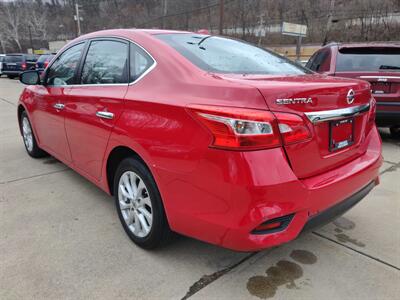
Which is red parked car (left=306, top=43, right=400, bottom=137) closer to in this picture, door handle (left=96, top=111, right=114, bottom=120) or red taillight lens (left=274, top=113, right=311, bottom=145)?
red taillight lens (left=274, top=113, right=311, bottom=145)

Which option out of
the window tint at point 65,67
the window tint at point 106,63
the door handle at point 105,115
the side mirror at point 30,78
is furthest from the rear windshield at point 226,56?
the side mirror at point 30,78

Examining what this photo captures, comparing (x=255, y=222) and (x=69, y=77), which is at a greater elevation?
(x=69, y=77)

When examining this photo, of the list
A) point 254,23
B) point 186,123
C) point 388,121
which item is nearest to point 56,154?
point 186,123

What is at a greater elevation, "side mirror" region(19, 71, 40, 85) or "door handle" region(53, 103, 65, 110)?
"side mirror" region(19, 71, 40, 85)

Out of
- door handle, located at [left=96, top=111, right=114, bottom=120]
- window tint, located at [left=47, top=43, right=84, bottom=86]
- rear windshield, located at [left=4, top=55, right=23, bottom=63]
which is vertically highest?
window tint, located at [left=47, top=43, right=84, bottom=86]

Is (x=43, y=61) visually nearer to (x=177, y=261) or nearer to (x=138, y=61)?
(x=138, y=61)

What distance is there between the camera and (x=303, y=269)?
2.47 m

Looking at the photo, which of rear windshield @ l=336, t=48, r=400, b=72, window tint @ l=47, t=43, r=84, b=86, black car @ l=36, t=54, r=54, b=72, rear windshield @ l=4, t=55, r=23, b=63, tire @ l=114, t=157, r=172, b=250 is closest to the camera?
tire @ l=114, t=157, r=172, b=250

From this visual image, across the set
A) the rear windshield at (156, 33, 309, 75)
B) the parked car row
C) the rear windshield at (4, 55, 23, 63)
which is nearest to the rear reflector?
the rear windshield at (156, 33, 309, 75)

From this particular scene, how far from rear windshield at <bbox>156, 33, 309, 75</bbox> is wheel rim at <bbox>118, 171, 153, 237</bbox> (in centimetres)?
94

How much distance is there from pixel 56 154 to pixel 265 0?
61588 mm

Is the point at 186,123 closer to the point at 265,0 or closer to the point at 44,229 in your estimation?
the point at 44,229

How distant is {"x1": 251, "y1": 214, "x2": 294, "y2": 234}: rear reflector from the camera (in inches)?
76.9

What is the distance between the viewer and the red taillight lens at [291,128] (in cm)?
193
